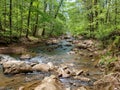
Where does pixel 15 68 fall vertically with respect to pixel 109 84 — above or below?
below

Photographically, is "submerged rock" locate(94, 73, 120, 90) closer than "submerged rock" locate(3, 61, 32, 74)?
Yes

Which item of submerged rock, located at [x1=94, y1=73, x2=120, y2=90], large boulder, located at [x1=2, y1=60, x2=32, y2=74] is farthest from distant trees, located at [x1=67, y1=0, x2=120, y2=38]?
large boulder, located at [x1=2, y1=60, x2=32, y2=74]

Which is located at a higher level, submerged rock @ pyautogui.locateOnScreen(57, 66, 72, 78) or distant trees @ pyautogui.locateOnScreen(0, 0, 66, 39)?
distant trees @ pyautogui.locateOnScreen(0, 0, 66, 39)

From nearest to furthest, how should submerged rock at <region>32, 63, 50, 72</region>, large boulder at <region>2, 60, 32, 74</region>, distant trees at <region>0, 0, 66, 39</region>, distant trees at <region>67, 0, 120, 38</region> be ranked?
1. large boulder at <region>2, 60, 32, 74</region>
2. submerged rock at <region>32, 63, 50, 72</region>
3. distant trees at <region>67, 0, 120, 38</region>
4. distant trees at <region>0, 0, 66, 39</region>

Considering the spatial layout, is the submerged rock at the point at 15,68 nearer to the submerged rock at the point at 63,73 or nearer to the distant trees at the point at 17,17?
the submerged rock at the point at 63,73

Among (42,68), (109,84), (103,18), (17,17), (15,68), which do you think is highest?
(103,18)

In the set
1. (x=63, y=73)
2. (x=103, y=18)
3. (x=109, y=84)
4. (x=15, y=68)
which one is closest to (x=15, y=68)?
(x=15, y=68)

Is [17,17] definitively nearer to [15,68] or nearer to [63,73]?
[15,68]

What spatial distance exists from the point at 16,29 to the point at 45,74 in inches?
497

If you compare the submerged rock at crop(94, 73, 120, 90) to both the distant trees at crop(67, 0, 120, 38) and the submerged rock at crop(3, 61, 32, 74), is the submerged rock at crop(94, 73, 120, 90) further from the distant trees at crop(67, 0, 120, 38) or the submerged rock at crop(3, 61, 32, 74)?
the distant trees at crop(67, 0, 120, 38)

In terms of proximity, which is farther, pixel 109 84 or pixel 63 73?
pixel 63 73

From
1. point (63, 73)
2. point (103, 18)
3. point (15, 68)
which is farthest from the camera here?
point (103, 18)

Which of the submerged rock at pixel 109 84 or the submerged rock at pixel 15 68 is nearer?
the submerged rock at pixel 109 84

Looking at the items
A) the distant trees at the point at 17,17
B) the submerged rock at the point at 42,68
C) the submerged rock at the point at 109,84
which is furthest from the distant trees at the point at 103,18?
the submerged rock at the point at 109,84
